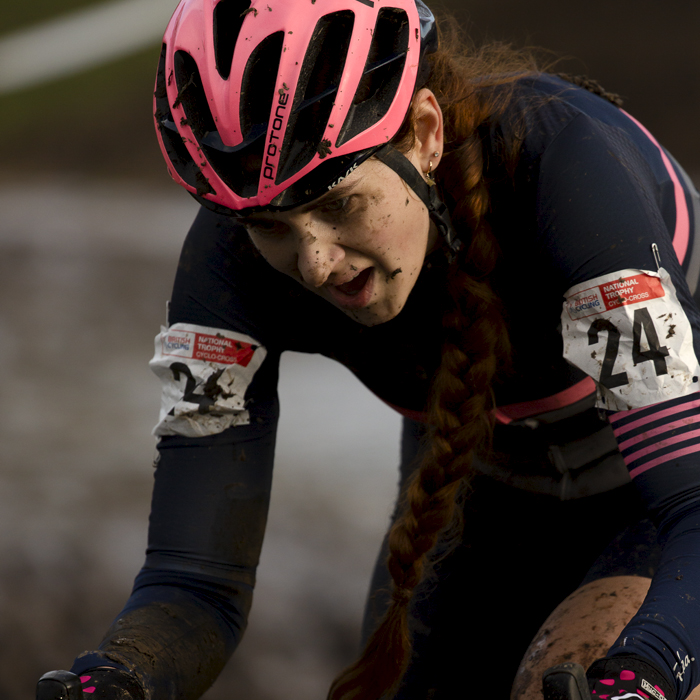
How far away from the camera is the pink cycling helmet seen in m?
1.51

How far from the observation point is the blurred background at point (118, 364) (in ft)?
11.6

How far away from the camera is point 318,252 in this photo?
1.56 m

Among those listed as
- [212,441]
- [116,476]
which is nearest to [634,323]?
[212,441]

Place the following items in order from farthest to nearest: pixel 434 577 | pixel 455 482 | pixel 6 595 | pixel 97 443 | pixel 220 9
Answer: pixel 97 443
pixel 6 595
pixel 434 577
pixel 455 482
pixel 220 9

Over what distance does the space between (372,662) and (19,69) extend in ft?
33.1

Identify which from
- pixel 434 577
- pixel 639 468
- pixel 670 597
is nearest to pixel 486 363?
pixel 639 468

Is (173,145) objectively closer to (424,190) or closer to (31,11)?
(424,190)

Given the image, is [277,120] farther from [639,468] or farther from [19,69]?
[19,69]

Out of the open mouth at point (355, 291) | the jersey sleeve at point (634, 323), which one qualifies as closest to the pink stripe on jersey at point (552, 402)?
the jersey sleeve at point (634, 323)

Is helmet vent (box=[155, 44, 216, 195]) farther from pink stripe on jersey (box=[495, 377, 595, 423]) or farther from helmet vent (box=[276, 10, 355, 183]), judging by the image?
pink stripe on jersey (box=[495, 377, 595, 423])

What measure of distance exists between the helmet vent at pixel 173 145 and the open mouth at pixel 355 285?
0.29 metres

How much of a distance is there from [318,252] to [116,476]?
10.8 ft

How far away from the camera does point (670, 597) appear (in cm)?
139

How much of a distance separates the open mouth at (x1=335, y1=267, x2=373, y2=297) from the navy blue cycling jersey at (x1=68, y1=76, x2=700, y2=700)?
191 mm
